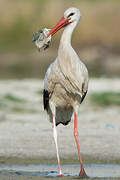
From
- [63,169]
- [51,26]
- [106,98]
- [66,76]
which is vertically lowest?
[51,26]

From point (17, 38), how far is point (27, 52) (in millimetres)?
1440

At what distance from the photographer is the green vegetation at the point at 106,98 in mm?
18781

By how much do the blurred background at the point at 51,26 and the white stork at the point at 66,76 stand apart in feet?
77.3

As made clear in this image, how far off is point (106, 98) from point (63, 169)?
27.4ft

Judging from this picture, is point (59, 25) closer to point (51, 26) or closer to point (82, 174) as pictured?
point (82, 174)

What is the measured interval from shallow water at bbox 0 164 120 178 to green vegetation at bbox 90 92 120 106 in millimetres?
7662

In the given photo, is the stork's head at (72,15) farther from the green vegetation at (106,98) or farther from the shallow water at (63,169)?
the green vegetation at (106,98)

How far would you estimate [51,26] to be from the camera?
3559 centimetres

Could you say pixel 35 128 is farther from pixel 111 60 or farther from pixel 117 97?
pixel 111 60

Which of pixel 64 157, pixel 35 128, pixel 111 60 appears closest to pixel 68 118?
pixel 64 157

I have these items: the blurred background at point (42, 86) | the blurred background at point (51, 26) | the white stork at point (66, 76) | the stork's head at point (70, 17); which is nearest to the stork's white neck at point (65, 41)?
the white stork at point (66, 76)

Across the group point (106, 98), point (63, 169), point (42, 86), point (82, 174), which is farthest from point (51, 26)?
point (82, 174)

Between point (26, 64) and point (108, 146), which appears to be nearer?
point (108, 146)

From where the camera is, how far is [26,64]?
3600 cm
